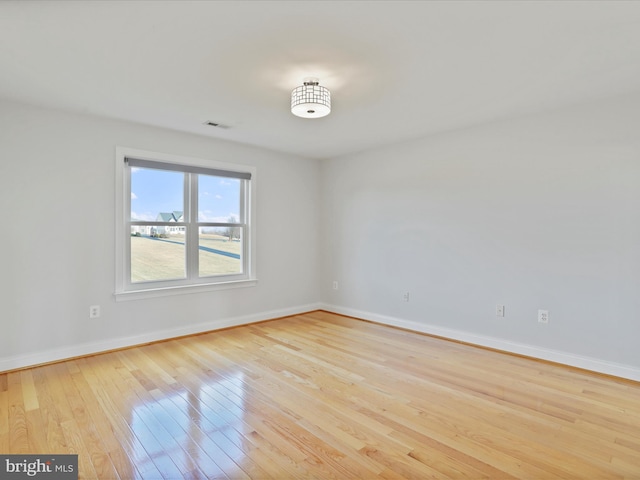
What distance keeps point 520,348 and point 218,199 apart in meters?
3.86

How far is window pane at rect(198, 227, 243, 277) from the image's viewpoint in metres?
4.45

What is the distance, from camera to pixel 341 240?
5.39 m

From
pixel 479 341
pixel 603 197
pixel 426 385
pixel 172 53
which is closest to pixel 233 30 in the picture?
pixel 172 53

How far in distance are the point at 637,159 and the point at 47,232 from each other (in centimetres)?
527

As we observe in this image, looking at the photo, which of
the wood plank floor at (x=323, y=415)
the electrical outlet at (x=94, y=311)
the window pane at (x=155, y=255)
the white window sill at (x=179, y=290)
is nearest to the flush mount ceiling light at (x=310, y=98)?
the wood plank floor at (x=323, y=415)

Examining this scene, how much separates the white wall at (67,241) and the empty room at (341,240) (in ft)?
0.06

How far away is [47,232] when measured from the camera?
10.8 feet

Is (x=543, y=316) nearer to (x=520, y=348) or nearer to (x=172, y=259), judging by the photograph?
(x=520, y=348)

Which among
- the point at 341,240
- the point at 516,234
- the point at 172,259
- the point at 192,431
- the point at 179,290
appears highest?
the point at 516,234

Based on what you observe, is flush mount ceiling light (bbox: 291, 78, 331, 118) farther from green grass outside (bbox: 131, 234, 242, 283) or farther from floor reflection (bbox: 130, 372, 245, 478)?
green grass outside (bbox: 131, 234, 242, 283)

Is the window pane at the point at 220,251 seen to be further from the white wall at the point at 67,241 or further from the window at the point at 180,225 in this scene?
the white wall at the point at 67,241

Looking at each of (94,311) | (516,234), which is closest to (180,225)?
(94,311)

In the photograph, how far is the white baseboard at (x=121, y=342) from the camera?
3.16 meters

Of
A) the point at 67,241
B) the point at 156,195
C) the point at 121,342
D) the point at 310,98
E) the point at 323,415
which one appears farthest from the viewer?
the point at 156,195
